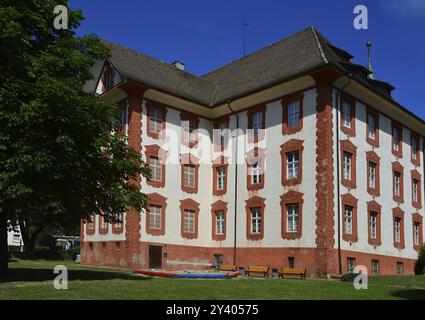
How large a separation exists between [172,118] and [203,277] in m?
13.6

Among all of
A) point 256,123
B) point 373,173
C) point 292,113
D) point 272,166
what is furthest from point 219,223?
point 373,173

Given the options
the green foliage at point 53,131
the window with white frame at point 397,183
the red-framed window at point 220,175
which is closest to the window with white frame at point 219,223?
the red-framed window at point 220,175

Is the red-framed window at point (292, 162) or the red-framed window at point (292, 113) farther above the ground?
the red-framed window at point (292, 113)

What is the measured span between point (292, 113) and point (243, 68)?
8.91 meters

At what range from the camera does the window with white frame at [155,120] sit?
34.2 metres

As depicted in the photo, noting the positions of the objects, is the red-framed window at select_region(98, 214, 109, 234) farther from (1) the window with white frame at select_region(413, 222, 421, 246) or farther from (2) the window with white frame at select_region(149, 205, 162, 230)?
(1) the window with white frame at select_region(413, 222, 421, 246)

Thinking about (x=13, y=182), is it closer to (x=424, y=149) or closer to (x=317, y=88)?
(x=317, y=88)

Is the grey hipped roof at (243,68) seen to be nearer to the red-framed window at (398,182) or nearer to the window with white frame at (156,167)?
the window with white frame at (156,167)

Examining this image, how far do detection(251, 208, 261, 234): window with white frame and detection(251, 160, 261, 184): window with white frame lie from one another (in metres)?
1.78

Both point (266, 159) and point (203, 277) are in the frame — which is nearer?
point (203, 277)

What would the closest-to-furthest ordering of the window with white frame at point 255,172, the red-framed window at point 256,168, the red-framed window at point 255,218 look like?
the red-framed window at point 255,218 → the red-framed window at point 256,168 → the window with white frame at point 255,172

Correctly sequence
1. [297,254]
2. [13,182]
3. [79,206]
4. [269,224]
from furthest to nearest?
[269,224]
[297,254]
[79,206]
[13,182]
